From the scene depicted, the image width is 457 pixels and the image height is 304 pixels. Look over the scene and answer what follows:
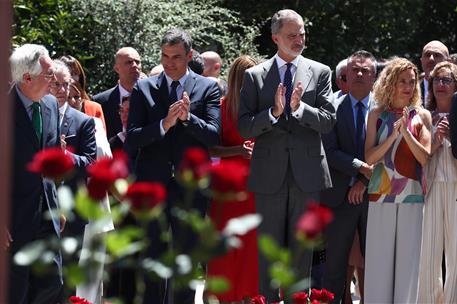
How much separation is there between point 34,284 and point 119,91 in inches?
134

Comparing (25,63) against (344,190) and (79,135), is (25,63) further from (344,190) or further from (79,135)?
(344,190)

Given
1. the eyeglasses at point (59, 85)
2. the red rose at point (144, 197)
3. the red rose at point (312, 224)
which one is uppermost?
the red rose at point (144, 197)

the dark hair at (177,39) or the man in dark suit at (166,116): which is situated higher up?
the dark hair at (177,39)

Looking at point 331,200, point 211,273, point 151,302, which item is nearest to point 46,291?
point 151,302

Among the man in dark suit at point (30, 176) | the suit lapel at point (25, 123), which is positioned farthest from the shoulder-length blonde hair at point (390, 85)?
the suit lapel at point (25, 123)

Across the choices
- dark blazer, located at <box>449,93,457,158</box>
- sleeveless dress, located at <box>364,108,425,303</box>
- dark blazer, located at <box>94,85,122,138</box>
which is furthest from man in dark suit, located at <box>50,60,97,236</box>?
dark blazer, located at <box>449,93,457,158</box>

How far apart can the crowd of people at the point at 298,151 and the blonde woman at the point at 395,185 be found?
0.01 m

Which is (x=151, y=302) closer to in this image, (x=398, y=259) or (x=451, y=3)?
(x=398, y=259)

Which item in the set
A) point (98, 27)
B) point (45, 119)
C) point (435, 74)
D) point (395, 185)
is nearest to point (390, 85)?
point (435, 74)

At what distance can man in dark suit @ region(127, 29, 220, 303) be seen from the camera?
8.64 meters

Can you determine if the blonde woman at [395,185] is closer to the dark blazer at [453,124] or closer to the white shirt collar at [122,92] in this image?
the dark blazer at [453,124]

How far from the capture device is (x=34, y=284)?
737 cm

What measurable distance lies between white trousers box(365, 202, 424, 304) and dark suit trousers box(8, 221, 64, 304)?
2947 millimetres

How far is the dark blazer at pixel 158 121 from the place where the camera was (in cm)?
865
